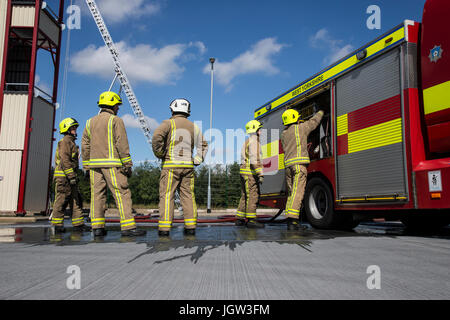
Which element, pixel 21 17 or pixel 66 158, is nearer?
pixel 66 158

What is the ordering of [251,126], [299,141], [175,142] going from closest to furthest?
→ [175,142]
[299,141]
[251,126]

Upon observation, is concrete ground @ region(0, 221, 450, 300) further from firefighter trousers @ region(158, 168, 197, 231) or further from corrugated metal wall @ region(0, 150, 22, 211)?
corrugated metal wall @ region(0, 150, 22, 211)

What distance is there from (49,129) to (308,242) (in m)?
12.9

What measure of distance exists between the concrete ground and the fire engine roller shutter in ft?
4.36

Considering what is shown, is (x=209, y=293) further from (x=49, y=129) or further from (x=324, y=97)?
(x=49, y=129)

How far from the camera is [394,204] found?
15.0ft

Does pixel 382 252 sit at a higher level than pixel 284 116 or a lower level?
lower

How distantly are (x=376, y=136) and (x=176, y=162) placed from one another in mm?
2978

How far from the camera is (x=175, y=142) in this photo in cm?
487

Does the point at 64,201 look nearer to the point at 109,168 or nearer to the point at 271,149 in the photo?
the point at 109,168

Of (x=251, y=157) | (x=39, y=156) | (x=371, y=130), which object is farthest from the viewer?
(x=39, y=156)

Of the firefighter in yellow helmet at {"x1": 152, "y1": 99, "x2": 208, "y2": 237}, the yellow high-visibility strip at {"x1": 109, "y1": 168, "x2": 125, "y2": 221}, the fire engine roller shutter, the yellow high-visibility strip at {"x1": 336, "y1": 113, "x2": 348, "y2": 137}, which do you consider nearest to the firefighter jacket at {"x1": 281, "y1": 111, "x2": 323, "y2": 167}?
the yellow high-visibility strip at {"x1": 336, "y1": 113, "x2": 348, "y2": 137}

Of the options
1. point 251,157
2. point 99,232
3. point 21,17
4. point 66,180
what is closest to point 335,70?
point 251,157
